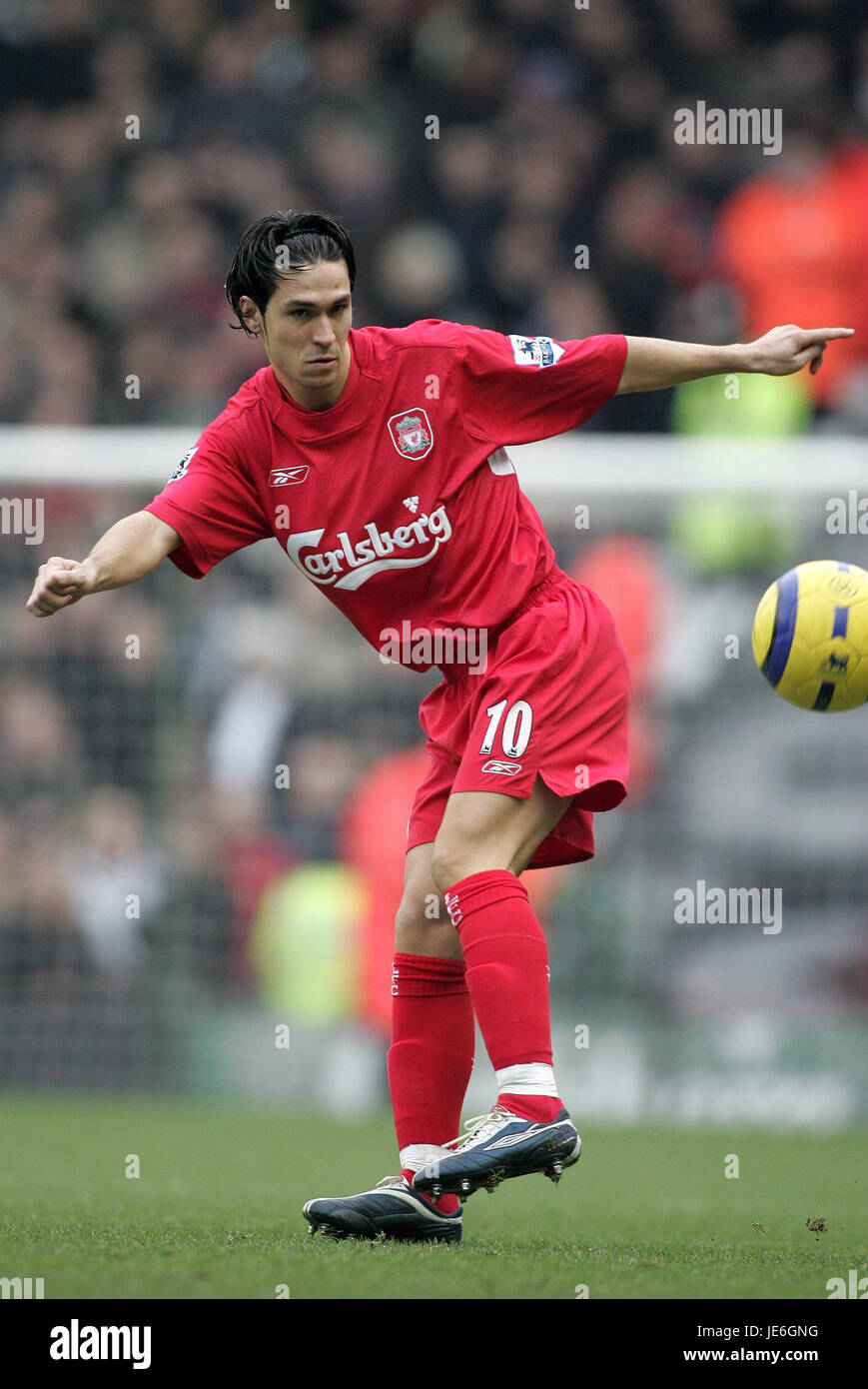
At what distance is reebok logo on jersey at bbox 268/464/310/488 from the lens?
4.04 metres

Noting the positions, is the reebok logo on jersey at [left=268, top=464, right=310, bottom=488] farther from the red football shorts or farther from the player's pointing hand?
the player's pointing hand

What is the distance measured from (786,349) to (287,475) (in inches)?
45.6

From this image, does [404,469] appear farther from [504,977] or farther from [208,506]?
[504,977]

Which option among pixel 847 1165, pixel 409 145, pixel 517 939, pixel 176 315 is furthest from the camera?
pixel 409 145

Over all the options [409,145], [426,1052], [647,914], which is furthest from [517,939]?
[409,145]

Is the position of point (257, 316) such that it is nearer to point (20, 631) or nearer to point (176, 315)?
point (20, 631)

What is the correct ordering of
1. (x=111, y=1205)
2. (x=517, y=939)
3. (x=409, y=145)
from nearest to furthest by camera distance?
(x=517, y=939), (x=111, y=1205), (x=409, y=145)

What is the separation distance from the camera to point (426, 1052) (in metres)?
4.14

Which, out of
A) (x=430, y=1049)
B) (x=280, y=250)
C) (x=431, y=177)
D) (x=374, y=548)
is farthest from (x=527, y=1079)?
(x=431, y=177)

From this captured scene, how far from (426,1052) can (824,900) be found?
499 centimetres

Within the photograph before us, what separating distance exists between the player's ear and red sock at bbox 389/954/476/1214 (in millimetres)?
1476

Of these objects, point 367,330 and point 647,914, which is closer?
point 367,330

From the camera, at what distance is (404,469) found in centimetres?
403

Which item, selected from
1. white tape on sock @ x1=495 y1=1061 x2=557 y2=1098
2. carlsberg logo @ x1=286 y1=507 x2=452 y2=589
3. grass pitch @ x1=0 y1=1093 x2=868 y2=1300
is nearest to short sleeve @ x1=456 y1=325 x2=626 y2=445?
carlsberg logo @ x1=286 y1=507 x2=452 y2=589
